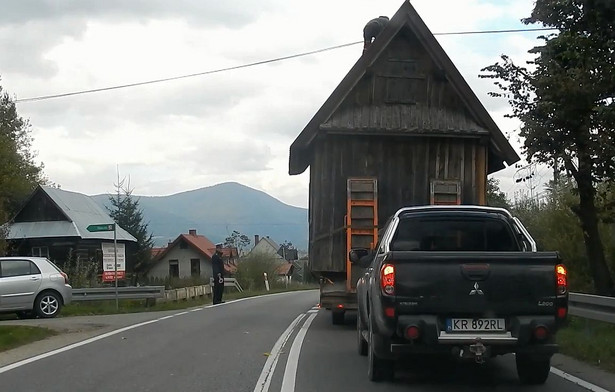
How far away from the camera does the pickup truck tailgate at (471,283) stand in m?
8.41

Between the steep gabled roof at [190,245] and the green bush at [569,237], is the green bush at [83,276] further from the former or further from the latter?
the steep gabled roof at [190,245]

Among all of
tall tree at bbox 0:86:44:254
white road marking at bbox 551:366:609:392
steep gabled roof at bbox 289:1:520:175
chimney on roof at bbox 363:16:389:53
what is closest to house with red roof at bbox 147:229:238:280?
tall tree at bbox 0:86:44:254

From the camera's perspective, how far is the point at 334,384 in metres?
9.53

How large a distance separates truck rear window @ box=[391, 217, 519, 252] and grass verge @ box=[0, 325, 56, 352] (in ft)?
22.1

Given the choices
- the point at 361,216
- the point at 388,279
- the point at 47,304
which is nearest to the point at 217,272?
the point at 47,304

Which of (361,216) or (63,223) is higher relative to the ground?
(361,216)

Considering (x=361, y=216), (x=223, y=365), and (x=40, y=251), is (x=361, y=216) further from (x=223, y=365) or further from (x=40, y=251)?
(x=40, y=251)

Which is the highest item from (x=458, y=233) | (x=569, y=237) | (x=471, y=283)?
(x=458, y=233)

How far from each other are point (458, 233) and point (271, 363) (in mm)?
2900

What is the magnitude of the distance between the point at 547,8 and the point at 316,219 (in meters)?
6.20

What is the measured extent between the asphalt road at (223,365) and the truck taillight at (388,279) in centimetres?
128

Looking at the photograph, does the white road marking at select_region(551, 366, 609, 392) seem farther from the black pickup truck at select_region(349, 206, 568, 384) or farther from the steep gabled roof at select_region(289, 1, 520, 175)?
the steep gabled roof at select_region(289, 1, 520, 175)

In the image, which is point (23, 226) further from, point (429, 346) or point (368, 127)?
point (429, 346)

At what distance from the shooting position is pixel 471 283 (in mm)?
8445
